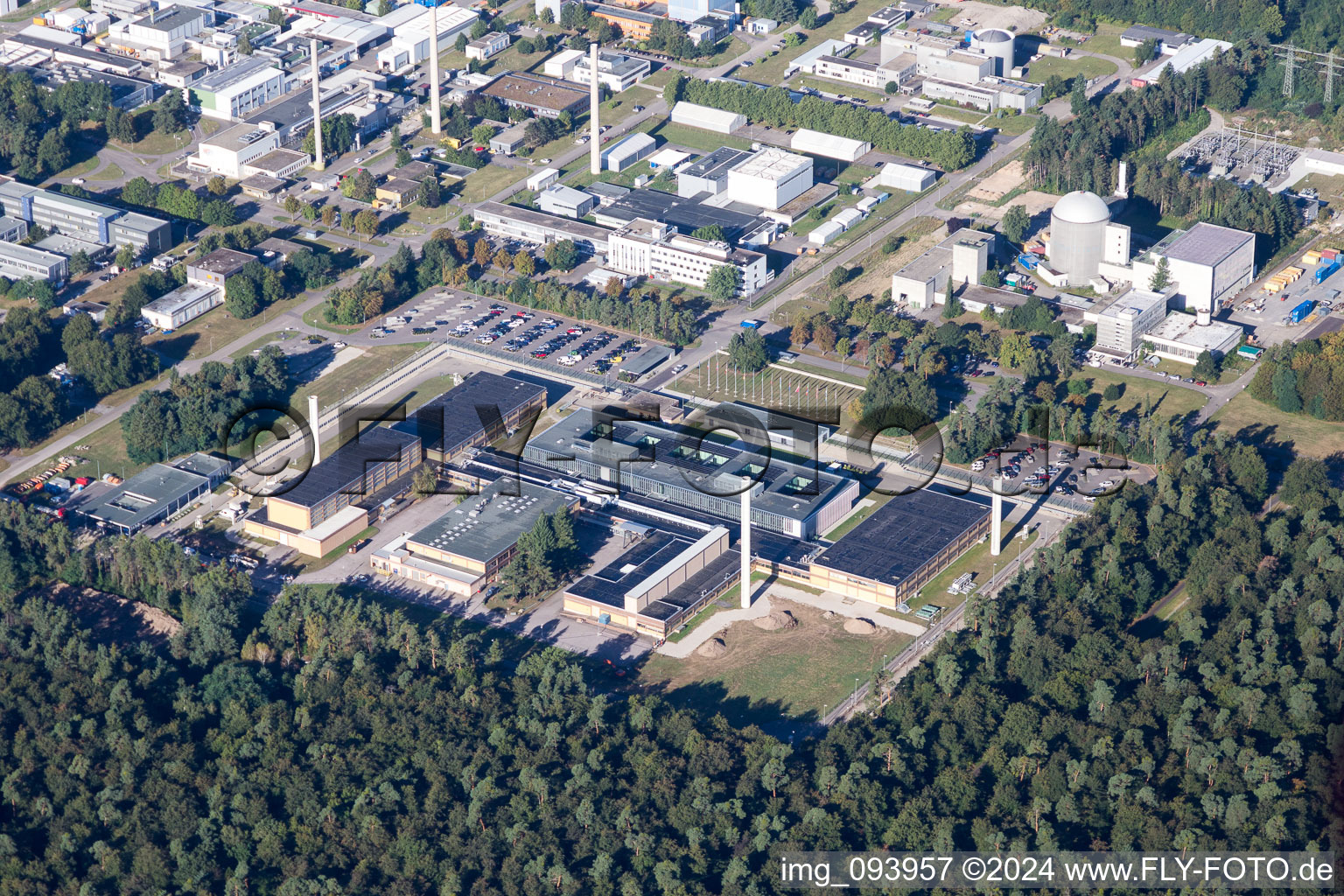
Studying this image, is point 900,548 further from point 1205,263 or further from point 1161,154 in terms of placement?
point 1161,154

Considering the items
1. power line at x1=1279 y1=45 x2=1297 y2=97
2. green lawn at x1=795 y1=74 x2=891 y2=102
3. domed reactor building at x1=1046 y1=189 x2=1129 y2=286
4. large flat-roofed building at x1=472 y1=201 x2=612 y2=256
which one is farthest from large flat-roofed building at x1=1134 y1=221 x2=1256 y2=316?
large flat-roofed building at x1=472 y1=201 x2=612 y2=256

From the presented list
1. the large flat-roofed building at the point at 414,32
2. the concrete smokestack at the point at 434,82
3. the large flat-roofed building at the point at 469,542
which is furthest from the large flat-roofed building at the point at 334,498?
the large flat-roofed building at the point at 414,32

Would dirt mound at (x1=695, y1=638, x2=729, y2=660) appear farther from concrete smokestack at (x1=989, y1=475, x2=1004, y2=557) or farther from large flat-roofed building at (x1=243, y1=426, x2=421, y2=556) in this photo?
large flat-roofed building at (x1=243, y1=426, x2=421, y2=556)

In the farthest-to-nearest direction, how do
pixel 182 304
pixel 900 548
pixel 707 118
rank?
pixel 707 118 < pixel 182 304 < pixel 900 548

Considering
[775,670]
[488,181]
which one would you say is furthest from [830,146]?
[775,670]

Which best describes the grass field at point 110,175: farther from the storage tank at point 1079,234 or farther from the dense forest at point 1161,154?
the storage tank at point 1079,234
